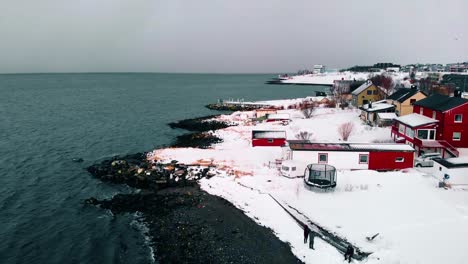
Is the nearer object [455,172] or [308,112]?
[455,172]

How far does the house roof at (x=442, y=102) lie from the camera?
37.2 m

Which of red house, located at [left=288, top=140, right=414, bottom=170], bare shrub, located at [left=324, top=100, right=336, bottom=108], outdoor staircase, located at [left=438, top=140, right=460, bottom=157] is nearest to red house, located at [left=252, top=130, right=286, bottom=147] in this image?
red house, located at [left=288, top=140, right=414, bottom=170]

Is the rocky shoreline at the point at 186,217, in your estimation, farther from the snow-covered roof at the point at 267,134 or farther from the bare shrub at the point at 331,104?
the bare shrub at the point at 331,104

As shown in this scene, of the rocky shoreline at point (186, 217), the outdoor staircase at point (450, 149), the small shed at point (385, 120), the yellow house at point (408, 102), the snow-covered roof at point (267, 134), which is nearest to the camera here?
the rocky shoreline at point (186, 217)

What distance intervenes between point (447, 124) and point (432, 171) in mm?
7157

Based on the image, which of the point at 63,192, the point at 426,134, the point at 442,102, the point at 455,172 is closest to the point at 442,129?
the point at 426,134

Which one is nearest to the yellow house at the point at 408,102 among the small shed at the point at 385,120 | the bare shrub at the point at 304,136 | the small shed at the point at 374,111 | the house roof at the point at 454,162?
the small shed at the point at 385,120

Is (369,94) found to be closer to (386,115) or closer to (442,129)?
(386,115)

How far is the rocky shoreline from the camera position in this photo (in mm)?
21828

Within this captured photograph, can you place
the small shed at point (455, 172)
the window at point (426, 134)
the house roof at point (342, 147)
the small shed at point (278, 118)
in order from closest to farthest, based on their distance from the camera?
1. the small shed at point (455, 172)
2. the house roof at point (342, 147)
3. the window at point (426, 134)
4. the small shed at point (278, 118)

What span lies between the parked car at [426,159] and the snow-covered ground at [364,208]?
1.78 meters

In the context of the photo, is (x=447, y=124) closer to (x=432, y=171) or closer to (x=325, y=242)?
(x=432, y=171)

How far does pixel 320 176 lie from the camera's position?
30484mm

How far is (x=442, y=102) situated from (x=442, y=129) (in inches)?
159
